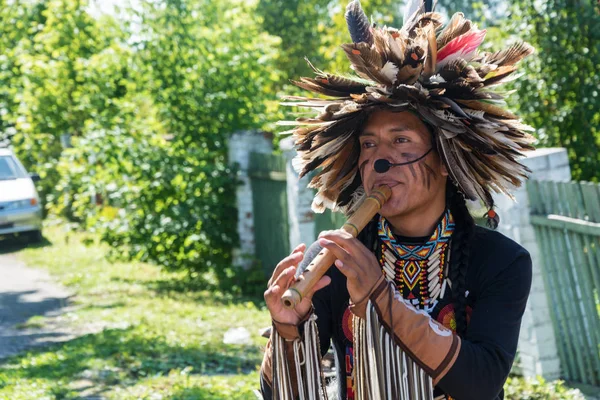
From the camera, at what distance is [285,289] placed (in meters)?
2.55

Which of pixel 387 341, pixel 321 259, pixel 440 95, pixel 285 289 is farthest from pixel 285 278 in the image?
pixel 440 95

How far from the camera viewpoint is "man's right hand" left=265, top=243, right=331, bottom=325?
255 centimetres

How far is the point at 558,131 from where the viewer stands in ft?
26.6

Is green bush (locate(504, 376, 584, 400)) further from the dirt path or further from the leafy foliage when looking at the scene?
the dirt path

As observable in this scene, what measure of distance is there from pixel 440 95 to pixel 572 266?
3359 millimetres

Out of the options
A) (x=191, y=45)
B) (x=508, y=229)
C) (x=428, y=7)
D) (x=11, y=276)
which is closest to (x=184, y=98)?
(x=191, y=45)

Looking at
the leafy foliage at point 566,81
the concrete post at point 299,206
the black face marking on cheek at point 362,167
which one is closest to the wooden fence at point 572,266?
the leafy foliage at point 566,81

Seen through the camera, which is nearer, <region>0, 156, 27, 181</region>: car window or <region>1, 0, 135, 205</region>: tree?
<region>0, 156, 27, 181</region>: car window

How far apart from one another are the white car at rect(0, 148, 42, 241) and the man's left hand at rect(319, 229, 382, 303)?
13307 millimetres

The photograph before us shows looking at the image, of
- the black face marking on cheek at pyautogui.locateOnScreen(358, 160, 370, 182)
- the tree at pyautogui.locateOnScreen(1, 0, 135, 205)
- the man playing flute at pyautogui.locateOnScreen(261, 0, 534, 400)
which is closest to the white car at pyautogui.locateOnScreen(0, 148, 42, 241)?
the tree at pyautogui.locateOnScreen(1, 0, 135, 205)

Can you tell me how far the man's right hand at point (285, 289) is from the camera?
2.55 meters

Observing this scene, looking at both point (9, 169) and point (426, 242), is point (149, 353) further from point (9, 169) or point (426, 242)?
point (9, 169)

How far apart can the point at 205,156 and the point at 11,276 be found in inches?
143

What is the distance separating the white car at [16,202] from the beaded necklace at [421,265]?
1301cm
